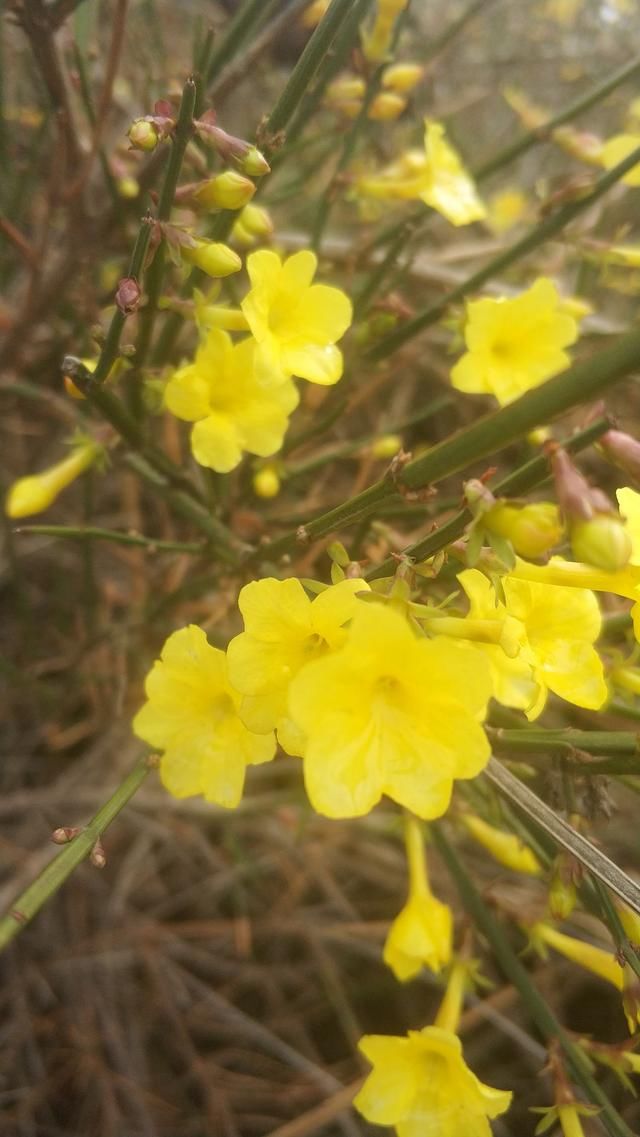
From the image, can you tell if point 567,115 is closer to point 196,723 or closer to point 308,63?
point 308,63

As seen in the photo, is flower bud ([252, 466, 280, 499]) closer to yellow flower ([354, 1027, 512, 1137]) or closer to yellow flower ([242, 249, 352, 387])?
yellow flower ([242, 249, 352, 387])

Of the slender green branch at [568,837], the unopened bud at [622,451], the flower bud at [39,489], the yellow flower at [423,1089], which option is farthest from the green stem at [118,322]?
the yellow flower at [423,1089]

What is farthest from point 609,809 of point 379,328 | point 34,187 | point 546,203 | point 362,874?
point 34,187

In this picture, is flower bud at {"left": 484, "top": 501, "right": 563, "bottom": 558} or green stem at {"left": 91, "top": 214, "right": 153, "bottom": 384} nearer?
flower bud at {"left": 484, "top": 501, "right": 563, "bottom": 558}

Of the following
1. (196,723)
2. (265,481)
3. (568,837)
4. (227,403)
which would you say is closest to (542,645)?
(568,837)

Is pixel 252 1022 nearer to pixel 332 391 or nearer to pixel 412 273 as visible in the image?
pixel 332 391

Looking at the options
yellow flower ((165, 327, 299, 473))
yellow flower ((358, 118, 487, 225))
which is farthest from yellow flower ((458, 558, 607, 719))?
yellow flower ((358, 118, 487, 225))

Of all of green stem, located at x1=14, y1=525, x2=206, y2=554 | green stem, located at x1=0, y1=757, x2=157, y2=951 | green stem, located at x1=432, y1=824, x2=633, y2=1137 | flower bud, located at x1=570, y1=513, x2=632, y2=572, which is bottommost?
green stem, located at x1=432, y1=824, x2=633, y2=1137
